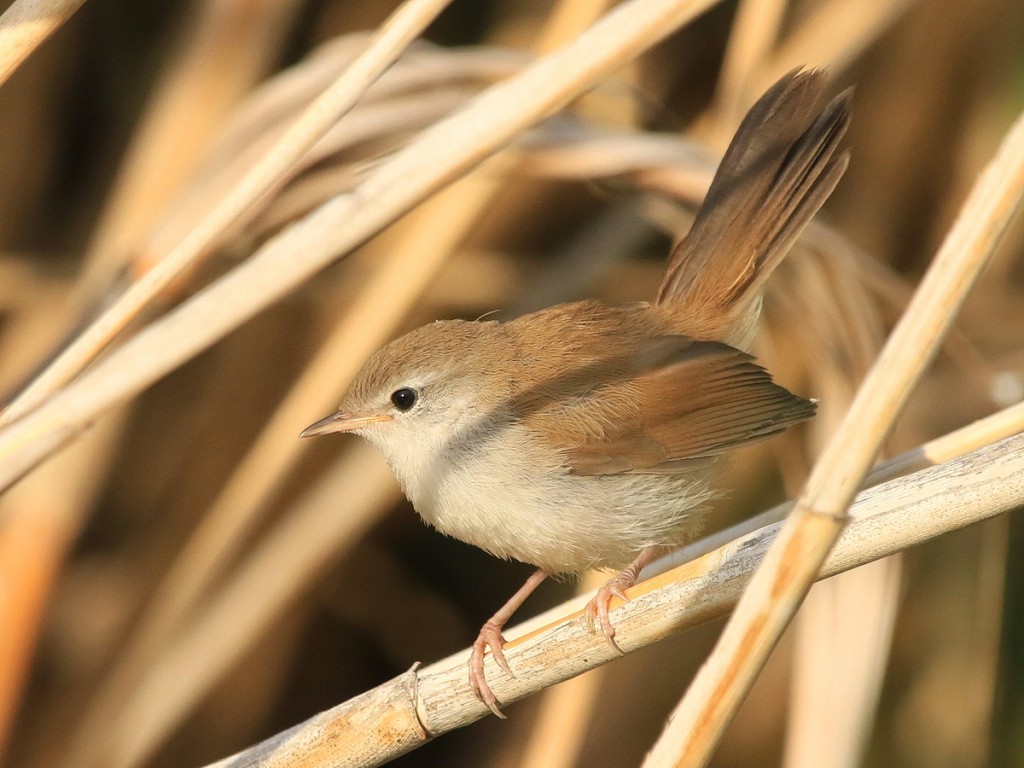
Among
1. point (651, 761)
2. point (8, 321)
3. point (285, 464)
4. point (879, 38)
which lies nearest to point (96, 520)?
point (8, 321)

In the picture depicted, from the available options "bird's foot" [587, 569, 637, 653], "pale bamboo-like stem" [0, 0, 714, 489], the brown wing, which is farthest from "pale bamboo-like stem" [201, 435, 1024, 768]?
"pale bamboo-like stem" [0, 0, 714, 489]

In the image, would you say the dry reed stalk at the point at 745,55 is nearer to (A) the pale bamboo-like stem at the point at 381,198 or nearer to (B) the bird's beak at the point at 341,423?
(A) the pale bamboo-like stem at the point at 381,198

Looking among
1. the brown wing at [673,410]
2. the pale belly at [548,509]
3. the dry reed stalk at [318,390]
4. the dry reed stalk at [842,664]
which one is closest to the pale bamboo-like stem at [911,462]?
the pale belly at [548,509]

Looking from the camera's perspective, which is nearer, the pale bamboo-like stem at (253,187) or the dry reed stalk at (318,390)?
the pale bamboo-like stem at (253,187)

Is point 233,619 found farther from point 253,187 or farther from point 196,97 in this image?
point 253,187

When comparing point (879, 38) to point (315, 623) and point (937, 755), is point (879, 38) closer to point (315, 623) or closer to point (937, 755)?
point (937, 755)

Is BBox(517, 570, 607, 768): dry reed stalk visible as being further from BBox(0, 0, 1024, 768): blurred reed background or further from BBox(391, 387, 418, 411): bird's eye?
BBox(391, 387, 418, 411): bird's eye
